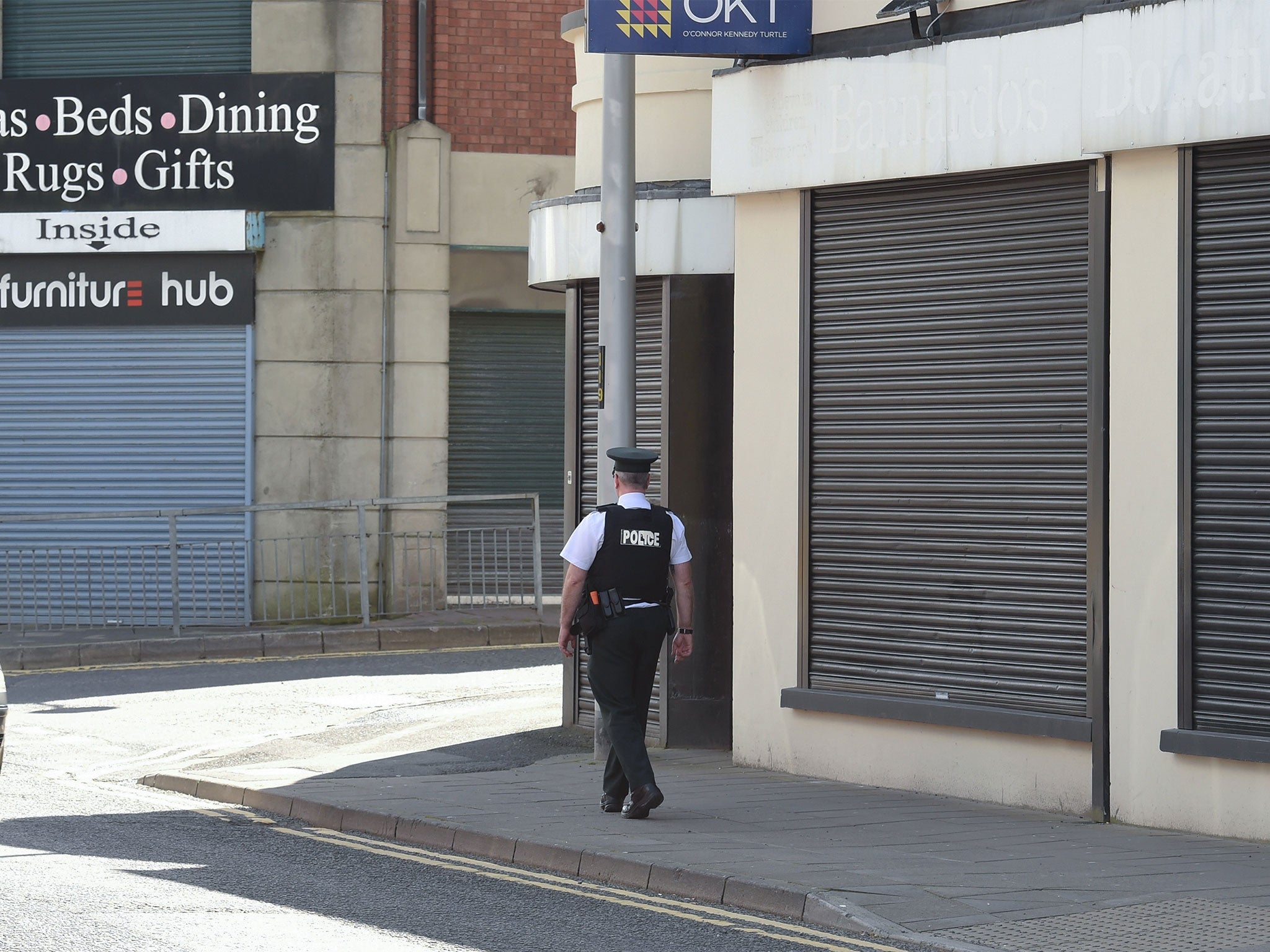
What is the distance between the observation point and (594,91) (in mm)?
11992

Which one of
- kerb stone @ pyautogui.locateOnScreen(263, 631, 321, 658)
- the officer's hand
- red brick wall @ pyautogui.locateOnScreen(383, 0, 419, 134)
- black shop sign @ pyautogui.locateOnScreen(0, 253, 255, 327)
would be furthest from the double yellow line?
red brick wall @ pyautogui.locateOnScreen(383, 0, 419, 134)

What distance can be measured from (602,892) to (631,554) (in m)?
1.90

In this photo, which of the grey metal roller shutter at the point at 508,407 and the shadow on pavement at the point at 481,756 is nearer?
the shadow on pavement at the point at 481,756

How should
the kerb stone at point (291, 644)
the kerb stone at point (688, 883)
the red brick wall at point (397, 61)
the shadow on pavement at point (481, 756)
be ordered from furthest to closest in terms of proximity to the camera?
the red brick wall at point (397, 61) → the kerb stone at point (291, 644) → the shadow on pavement at point (481, 756) → the kerb stone at point (688, 883)

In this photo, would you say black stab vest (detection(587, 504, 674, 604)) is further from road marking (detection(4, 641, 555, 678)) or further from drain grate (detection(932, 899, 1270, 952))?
road marking (detection(4, 641, 555, 678))

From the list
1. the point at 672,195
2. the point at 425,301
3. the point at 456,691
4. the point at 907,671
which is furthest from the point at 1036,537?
the point at 425,301

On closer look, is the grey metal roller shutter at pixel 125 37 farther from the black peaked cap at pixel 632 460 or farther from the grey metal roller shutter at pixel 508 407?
the black peaked cap at pixel 632 460

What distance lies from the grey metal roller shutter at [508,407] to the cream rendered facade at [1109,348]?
8280mm

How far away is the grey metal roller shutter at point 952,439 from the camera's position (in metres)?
9.16

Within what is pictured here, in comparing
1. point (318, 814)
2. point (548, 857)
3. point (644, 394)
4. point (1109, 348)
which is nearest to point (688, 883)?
point (548, 857)

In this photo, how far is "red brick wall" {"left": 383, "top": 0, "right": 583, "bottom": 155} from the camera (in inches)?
749

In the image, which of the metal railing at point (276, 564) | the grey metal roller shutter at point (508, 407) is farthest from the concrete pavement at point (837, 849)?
the grey metal roller shutter at point (508, 407)

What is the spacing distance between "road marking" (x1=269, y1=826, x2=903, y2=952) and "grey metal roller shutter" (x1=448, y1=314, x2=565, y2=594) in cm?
1073

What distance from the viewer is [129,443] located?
61.8 feet
